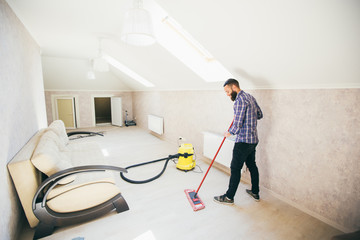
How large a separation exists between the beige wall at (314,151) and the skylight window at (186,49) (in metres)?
0.68

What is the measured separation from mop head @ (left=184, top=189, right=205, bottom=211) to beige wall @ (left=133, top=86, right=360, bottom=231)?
3.32ft

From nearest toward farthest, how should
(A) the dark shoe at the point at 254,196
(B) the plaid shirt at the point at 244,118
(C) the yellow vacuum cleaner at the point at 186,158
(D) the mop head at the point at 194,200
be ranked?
1. (B) the plaid shirt at the point at 244,118
2. (D) the mop head at the point at 194,200
3. (A) the dark shoe at the point at 254,196
4. (C) the yellow vacuum cleaner at the point at 186,158

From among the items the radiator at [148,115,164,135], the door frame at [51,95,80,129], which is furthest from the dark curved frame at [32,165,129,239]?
the door frame at [51,95,80,129]

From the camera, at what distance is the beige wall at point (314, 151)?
5.32 ft

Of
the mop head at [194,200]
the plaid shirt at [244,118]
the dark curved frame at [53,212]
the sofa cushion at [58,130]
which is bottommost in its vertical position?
the mop head at [194,200]

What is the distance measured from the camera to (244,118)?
1.93 m

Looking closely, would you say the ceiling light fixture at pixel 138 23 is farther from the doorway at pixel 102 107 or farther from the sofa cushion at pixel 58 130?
the doorway at pixel 102 107

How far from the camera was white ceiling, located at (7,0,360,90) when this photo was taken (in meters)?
1.29

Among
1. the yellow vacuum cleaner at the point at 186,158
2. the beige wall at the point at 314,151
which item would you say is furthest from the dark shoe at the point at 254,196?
the yellow vacuum cleaner at the point at 186,158

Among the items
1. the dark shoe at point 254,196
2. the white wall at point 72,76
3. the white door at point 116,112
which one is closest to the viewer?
the dark shoe at point 254,196

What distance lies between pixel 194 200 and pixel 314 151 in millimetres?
1489

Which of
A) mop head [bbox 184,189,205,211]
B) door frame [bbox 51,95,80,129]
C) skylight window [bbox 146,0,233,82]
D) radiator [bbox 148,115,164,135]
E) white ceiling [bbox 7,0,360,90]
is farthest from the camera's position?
door frame [bbox 51,95,80,129]

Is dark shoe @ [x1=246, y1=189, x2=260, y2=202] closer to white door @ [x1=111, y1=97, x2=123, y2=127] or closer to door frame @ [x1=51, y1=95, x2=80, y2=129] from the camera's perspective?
white door @ [x1=111, y1=97, x2=123, y2=127]

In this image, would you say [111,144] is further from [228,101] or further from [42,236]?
[228,101]
